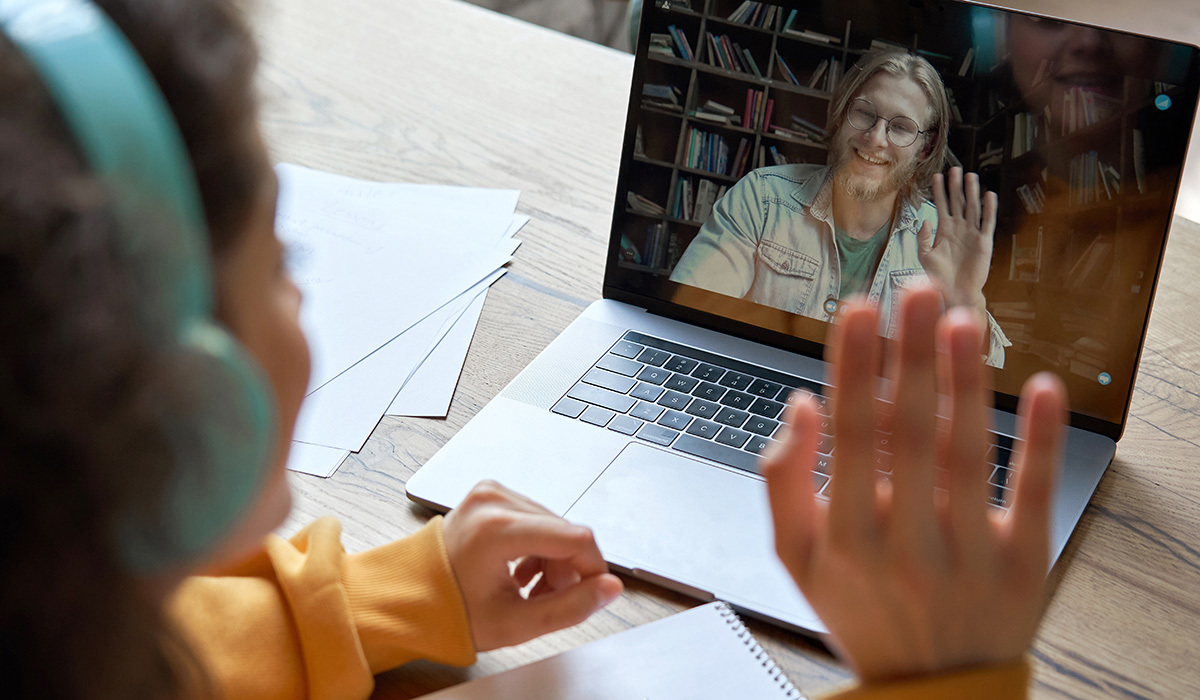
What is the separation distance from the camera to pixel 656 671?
19.8 inches

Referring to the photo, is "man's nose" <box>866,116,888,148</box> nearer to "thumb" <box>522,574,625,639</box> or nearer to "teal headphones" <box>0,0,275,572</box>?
"thumb" <box>522,574,625,639</box>

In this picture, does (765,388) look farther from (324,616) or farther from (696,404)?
(324,616)

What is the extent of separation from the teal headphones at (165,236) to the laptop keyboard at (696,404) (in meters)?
0.43

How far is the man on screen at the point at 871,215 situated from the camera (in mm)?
711

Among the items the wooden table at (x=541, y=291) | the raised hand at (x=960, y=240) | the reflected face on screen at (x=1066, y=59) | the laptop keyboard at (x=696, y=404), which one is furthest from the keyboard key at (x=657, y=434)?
the reflected face on screen at (x=1066, y=59)

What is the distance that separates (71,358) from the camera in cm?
23

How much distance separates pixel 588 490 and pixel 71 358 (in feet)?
1.42

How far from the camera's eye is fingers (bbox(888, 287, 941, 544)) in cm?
39

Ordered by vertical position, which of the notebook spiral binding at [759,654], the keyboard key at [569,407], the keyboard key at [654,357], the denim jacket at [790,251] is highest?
the denim jacket at [790,251]

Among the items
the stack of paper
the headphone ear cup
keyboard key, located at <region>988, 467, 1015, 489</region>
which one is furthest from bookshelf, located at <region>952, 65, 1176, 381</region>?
the headphone ear cup

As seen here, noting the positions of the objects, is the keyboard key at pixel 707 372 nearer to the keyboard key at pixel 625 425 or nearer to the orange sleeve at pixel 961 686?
the keyboard key at pixel 625 425

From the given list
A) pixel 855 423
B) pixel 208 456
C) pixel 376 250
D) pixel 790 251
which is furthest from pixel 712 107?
pixel 208 456

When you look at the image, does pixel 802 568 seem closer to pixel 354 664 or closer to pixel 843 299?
pixel 354 664

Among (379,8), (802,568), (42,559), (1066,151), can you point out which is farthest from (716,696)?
(379,8)
